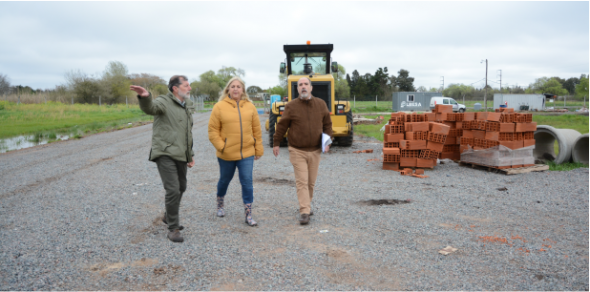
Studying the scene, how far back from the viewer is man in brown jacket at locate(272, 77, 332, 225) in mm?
5125

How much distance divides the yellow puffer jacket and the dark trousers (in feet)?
1.69

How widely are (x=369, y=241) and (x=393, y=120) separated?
19.8 ft

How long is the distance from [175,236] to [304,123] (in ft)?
6.88

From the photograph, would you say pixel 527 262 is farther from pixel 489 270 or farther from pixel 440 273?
pixel 440 273

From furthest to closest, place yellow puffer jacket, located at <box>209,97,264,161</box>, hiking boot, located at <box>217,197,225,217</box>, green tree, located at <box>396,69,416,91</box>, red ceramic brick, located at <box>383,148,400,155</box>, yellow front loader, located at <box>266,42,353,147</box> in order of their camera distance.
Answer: green tree, located at <box>396,69,416,91</box>, yellow front loader, located at <box>266,42,353,147</box>, red ceramic brick, located at <box>383,148,400,155</box>, hiking boot, located at <box>217,197,225,217</box>, yellow puffer jacket, located at <box>209,97,264,161</box>

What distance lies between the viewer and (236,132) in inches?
189

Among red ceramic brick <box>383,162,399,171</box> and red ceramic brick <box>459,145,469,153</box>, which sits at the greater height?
red ceramic brick <box>459,145,469,153</box>

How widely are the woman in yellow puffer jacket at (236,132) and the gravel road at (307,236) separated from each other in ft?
2.45

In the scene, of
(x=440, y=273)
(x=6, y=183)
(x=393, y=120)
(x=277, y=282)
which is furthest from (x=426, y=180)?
(x=6, y=183)

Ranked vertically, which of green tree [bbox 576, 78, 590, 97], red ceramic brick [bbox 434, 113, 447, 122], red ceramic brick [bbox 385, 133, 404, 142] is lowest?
red ceramic brick [bbox 385, 133, 404, 142]

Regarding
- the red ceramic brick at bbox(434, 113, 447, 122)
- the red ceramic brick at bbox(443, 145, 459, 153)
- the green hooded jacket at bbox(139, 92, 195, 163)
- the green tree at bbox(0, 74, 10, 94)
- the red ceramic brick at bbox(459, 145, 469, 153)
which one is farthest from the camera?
the green tree at bbox(0, 74, 10, 94)

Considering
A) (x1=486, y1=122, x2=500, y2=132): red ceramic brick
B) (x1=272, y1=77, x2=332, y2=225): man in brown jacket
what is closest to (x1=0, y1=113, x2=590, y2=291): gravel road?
(x1=272, y1=77, x2=332, y2=225): man in brown jacket

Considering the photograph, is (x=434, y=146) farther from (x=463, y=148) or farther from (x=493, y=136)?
(x=493, y=136)

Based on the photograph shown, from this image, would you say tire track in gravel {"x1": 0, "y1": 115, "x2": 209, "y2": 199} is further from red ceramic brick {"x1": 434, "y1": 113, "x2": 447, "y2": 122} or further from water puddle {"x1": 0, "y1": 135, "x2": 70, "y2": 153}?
red ceramic brick {"x1": 434, "y1": 113, "x2": 447, "y2": 122}
